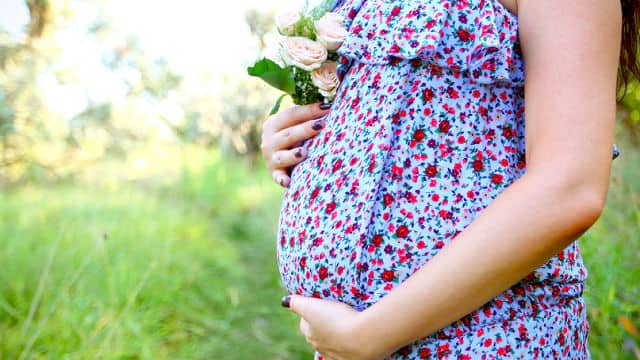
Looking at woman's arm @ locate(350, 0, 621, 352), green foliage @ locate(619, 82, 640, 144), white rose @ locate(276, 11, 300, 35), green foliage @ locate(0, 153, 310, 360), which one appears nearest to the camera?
woman's arm @ locate(350, 0, 621, 352)

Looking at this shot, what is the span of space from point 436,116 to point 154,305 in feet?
10.8

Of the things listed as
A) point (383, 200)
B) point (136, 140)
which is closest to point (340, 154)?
point (383, 200)

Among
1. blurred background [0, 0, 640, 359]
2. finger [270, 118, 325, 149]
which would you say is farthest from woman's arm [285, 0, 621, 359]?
blurred background [0, 0, 640, 359]

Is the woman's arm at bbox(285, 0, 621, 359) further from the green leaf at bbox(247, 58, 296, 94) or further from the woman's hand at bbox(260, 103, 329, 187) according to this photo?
the green leaf at bbox(247, 58, 296, 94)

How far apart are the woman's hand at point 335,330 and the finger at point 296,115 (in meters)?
0.46

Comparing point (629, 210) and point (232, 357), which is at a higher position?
point (629, 210)

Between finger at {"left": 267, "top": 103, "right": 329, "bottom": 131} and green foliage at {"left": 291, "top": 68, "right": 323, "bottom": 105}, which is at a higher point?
green foliage at {"left": 291, "top": 68, "right": 323, "bottom": 105}

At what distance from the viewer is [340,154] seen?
128cm

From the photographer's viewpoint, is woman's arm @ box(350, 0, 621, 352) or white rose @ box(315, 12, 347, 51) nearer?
woman's arm @ box(350, 0, 621, 352)

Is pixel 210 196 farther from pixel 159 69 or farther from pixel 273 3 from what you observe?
pixel 273 3

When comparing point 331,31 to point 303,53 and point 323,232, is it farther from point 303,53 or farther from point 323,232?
point 323,232

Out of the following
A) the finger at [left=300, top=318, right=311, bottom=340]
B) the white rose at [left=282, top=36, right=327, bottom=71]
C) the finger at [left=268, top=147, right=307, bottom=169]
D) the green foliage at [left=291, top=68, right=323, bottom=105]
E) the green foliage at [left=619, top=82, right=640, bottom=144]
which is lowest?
the green foliage at [left=619, top=82, right=640, bottom=144]

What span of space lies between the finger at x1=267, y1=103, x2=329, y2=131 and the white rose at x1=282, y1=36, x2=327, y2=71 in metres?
0.10

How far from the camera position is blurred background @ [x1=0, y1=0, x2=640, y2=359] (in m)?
3.18
